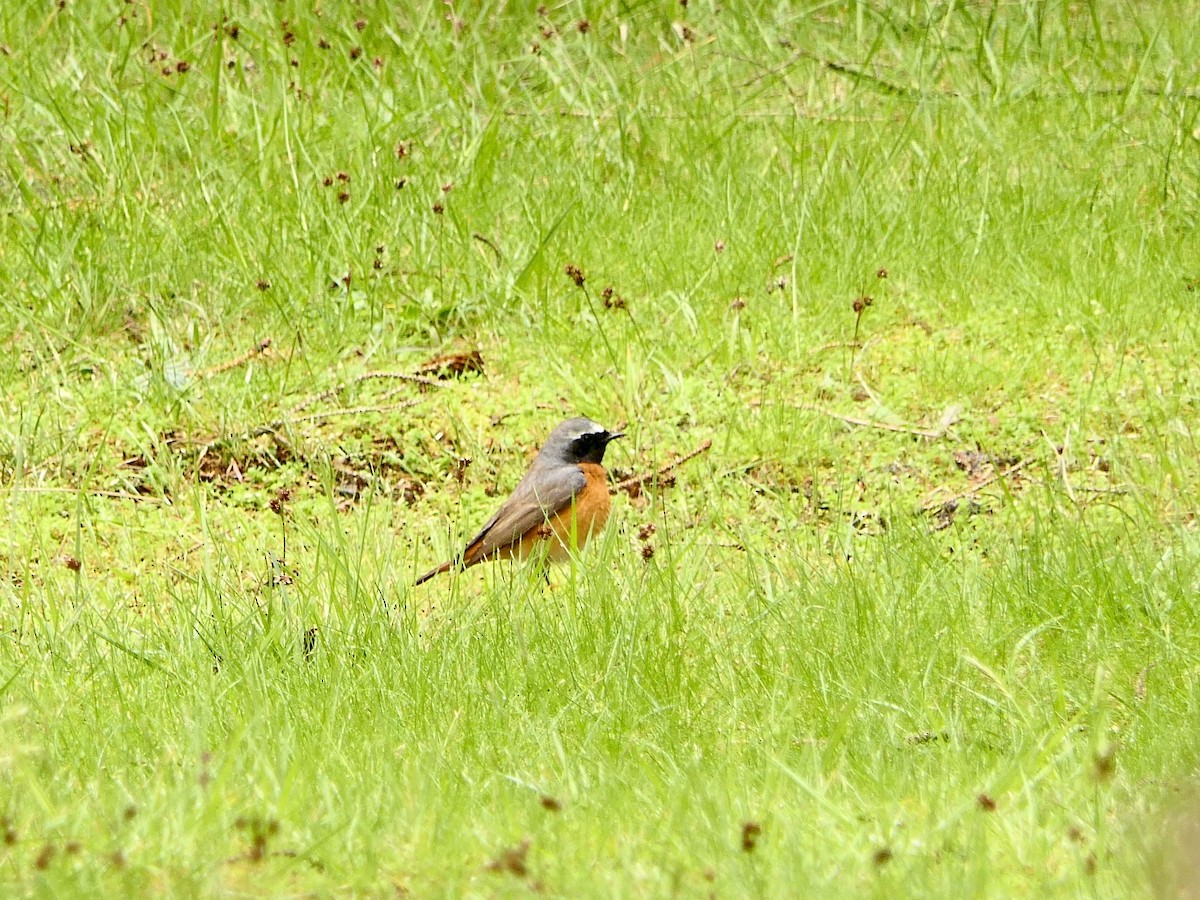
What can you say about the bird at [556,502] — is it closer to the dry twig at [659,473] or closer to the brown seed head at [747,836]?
the dry twig at [659,473]

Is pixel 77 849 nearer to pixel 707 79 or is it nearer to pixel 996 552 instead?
pixel 996 552

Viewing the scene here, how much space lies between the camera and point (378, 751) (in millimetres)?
4023

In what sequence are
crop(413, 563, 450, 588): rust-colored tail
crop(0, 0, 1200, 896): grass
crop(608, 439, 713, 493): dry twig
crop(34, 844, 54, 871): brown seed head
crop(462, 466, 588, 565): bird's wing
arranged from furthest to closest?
crop(608, 439, 713, 493): dry twig
crop(462, 466, 588, 565): bird's wing
crop(413, 563, 450, 588): rust-colored tail
crop(0, 0, 1200, 896): grass
crop(34, 844, 54, 871): brown seed head

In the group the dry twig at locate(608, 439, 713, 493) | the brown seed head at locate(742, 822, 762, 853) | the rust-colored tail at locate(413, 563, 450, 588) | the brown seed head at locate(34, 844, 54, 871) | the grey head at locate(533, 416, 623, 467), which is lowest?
the dry twig at locate(608, 439, 713, 493)

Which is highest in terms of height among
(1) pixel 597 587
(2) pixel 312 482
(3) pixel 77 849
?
(3) pixel 77 849

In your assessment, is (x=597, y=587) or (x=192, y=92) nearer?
(x=597, y=587)

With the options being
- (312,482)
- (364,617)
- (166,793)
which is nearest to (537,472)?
(312,482)

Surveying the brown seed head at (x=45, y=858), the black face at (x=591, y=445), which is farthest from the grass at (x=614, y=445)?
the black face at (x=591, y=445)

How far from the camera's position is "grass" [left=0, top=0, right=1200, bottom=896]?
3.46 m

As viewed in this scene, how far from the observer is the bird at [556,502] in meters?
6.04

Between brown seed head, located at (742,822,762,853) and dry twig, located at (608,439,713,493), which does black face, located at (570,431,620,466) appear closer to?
dry twig, located at (608,439,713,493)

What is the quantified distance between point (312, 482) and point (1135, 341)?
11.3 ft

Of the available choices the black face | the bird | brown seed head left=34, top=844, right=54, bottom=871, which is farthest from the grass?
the black face

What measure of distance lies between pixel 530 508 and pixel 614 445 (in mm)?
869
